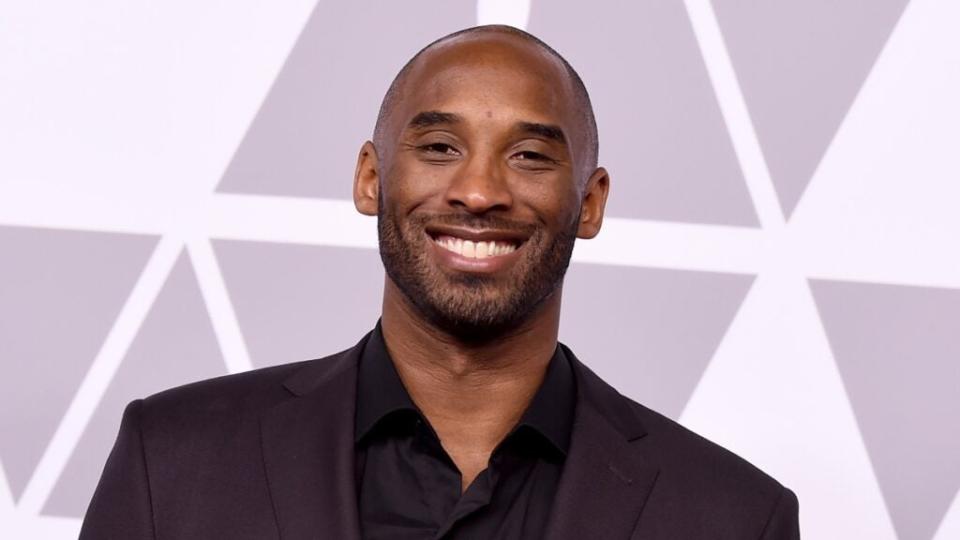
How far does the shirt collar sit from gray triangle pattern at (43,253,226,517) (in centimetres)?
122

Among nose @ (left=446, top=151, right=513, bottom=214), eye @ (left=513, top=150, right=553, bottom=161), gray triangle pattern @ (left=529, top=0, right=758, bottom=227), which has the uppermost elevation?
gray triangle pattern @ (left=529, top=0, right=758, bottom=227)

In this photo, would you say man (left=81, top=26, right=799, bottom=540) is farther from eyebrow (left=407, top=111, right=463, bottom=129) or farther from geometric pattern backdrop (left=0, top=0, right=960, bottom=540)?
geometric pattern backdrop (left=0, top=0, right=960, bottom=540)

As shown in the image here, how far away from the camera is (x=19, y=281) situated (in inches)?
165

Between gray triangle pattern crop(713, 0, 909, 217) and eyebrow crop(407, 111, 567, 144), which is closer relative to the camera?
eyebrow crop(407, 111, 567, 144)

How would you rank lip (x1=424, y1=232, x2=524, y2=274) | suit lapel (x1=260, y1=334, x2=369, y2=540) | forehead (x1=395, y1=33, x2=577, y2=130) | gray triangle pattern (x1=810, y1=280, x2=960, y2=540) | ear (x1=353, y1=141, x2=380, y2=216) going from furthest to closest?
gray triangle pattern (x1=810, y1=280, x2=960, y2=540), ear (x1=353, y1=141, x2=380, y2=216), forehead (x1=395, y1=33, x2=577, y2=130), lip (x1=424, y1=232, x2=524, y2=274), suit lapel (x1=260, y1=334, x2=369, y2=540)

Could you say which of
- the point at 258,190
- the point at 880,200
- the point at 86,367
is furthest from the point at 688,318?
the point at 86,367

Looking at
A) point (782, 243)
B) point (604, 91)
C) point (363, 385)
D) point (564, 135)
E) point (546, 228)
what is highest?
point (604, 91)

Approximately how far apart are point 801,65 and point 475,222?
1.60 metres

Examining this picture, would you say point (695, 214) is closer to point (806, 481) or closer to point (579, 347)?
point (579, 347)

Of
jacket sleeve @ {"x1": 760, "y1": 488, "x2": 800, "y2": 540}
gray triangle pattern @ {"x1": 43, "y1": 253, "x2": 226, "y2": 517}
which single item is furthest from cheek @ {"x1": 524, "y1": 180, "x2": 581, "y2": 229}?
gray triangle pattern @ {"x1": 43, "y1": 253, "x2": 226, "y2": 517}

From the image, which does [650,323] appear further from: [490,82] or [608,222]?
[490,82]

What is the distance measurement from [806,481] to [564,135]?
1465 millimetres

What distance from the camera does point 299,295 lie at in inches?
163

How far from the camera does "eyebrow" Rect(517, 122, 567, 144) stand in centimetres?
289
